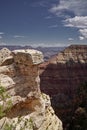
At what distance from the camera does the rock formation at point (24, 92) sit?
2478cm

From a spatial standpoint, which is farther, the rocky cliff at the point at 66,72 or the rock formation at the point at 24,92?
the rocky cliff at the point at 66,72

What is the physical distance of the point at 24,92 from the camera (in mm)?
26750

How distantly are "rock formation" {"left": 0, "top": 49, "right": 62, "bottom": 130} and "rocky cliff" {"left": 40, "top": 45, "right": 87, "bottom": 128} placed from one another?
11944cm

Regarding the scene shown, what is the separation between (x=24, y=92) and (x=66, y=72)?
134m

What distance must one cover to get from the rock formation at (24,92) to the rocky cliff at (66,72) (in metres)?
119

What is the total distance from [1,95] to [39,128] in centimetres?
485

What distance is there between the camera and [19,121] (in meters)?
24.0

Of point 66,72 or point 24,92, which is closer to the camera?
point 24,92

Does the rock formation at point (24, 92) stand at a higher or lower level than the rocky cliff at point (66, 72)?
higher

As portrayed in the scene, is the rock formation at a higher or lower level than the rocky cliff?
higher

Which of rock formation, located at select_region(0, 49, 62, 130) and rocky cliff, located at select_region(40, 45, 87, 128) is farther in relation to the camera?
rocky cliff, located at select_region(40, 45, 87, 128)

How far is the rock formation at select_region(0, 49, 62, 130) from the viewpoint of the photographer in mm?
24781

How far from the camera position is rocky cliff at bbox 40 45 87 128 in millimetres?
152625

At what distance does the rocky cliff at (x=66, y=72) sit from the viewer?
152625 millimetres
